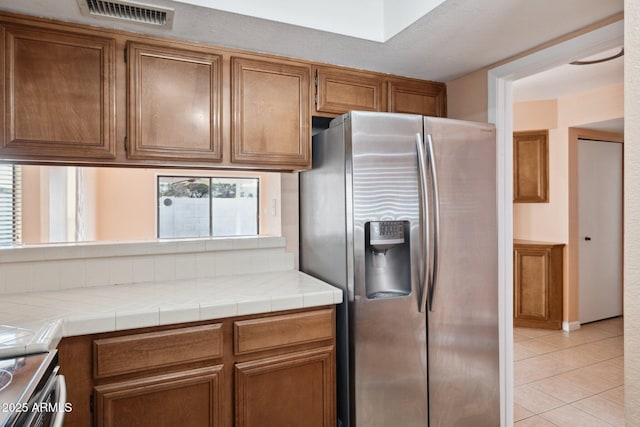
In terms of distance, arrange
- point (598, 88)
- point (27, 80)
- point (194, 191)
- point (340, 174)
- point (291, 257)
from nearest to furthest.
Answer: point (27, 80)
point (340, 174)
point (291, 257)
point (598, 88)
point (194, 191)

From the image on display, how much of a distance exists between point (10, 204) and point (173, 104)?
161cm

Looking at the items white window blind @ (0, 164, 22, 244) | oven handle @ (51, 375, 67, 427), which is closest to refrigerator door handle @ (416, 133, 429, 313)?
oven handle @ (51, 375, 67, 427)

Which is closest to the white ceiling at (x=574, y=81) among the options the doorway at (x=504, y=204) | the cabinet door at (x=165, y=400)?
the doorway at (x=504, y=204)

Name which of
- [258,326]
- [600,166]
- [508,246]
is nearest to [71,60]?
[258,326]

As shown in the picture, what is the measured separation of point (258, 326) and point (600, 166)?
14.5 feet

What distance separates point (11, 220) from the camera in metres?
2.54

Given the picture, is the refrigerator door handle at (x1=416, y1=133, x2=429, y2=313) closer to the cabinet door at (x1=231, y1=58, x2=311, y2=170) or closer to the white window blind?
the cabinet door at (x1=231, y1=58, x2=311, y2=170)

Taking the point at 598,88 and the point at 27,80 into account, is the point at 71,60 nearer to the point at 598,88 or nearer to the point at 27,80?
the point at 27,80

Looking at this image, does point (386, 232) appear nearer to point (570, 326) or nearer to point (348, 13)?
point (348, 13)

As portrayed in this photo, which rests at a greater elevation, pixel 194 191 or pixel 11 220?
pixel 194 191

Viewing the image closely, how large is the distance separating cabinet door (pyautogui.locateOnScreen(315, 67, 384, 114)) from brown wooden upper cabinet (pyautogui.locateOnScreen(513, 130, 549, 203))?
268 cm

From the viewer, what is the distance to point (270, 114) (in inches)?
79.0

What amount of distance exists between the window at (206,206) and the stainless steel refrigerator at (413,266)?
195 inches

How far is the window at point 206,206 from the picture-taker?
6.55m
